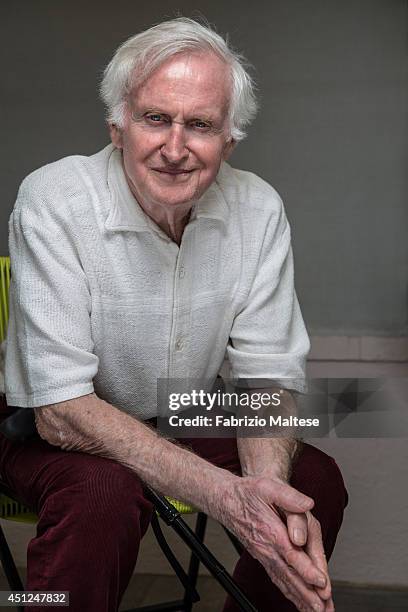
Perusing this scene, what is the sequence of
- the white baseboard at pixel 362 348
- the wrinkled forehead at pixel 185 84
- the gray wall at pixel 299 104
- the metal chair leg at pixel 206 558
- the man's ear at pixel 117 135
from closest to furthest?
the metal chair leg at pixel 206 558
the wrinkled forehead at pixel 185 84
the man's ear at pixel 117 135
the gray wall at pixel 299 104
the white baseboard at pixel 362 348

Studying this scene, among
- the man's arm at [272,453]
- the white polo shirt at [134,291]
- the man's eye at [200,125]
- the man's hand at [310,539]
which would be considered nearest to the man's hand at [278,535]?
the man's hand at [310,539]

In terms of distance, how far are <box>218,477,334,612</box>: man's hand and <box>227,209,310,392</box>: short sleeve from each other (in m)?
0.36

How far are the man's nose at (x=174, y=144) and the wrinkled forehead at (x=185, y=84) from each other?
1.6 inches

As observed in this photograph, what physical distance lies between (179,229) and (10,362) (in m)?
0.43

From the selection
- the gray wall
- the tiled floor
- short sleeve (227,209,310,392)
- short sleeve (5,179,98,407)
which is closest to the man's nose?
short sleeve (5,179,98,407)

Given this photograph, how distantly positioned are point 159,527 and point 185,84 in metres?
0.82

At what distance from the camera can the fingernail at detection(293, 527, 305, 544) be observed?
1409 millimetres

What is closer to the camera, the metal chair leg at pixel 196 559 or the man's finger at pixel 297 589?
the man's finger at pixel 297 589

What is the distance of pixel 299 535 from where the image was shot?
141 cm

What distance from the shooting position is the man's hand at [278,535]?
4.55 ft

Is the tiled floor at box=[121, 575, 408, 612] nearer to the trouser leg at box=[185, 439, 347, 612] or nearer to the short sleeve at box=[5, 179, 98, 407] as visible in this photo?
the trouser leg at box=[185, 439, 347, 612]

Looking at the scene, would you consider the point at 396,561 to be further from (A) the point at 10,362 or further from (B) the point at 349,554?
(A) the point at 10,362

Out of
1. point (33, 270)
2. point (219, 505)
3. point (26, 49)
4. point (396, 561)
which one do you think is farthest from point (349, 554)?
point (26, 49)

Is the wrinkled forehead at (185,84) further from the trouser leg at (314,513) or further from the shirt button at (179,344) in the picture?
the trouser leg at (314,513)
